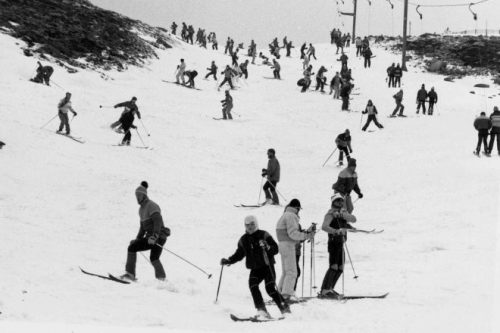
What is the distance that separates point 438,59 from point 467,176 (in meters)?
31.0

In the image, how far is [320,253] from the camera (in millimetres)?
12477

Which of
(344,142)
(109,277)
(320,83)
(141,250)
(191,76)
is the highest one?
(191,76)

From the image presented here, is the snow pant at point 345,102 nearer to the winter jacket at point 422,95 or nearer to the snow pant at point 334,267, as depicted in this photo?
the winter jacket at point 422,95

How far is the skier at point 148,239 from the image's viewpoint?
368 inches

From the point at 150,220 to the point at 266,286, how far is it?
2.51 m

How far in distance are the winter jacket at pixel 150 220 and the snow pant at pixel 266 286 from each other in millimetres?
2063

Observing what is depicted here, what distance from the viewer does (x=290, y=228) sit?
28.5 ft

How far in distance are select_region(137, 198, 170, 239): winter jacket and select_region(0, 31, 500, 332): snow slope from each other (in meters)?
0.87

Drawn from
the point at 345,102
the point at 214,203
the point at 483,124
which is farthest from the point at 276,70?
the point at 214,203

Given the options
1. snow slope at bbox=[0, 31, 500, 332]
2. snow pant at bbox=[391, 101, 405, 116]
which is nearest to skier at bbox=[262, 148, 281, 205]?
snow slope at bbox=[0, 31, 500, 332]

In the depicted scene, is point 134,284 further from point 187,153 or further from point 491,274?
point 187,153

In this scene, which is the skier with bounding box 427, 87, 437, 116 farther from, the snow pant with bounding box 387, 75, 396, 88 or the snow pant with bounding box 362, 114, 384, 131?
the snow pant with bounding box 387, 75, 396, 88

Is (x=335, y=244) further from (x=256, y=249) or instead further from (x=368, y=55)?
(x=368, y=55)

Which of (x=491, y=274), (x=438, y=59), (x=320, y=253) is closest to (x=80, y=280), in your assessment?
(x=320, y=253)
